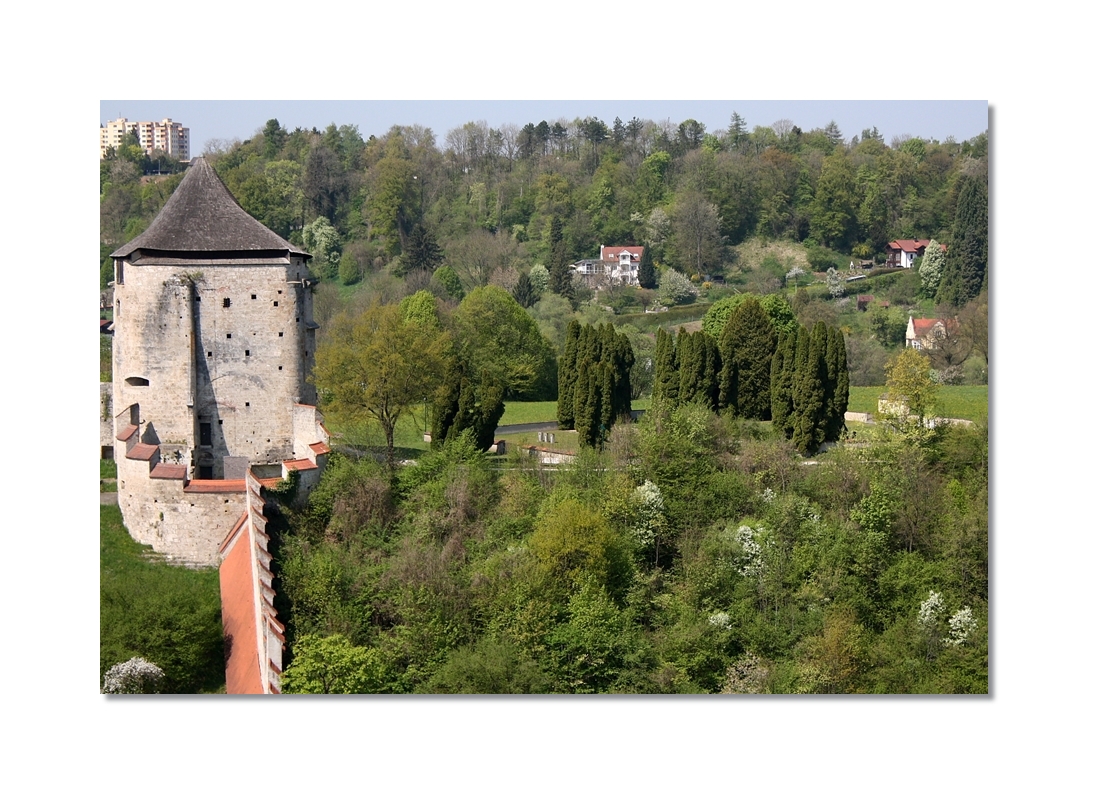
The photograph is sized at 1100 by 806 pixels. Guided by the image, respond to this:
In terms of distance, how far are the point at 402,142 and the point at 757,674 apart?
146 feet

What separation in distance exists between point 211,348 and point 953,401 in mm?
17529

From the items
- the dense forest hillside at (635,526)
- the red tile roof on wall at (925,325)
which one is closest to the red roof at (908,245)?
the red tile roof on wall at (925,325)

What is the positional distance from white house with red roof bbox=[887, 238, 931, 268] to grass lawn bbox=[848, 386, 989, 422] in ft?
65.0

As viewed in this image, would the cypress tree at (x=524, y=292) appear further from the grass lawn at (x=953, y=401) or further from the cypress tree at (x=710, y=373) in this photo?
the cypress tree at (x=710, y=373)

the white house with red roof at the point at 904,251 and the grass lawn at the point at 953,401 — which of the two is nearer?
the grass lawn at the point at 953,401

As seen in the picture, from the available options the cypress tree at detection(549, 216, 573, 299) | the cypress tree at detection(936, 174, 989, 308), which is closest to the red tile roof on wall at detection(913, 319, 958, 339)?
the cypress tree at detection(936, 174, 989, 308)

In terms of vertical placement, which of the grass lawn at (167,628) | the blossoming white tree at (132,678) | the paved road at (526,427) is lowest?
the blossoming white tree at (132,678)

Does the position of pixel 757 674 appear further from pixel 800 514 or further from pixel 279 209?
pixel 279 209

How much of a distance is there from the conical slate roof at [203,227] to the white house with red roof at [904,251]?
36.7 m

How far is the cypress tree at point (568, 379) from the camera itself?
32375mm

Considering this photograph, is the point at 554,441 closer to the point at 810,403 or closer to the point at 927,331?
the point at 810,403

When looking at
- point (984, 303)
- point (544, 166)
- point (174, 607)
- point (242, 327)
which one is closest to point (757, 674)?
point (174, 607)

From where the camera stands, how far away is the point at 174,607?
24094mm

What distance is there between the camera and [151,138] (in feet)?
185
